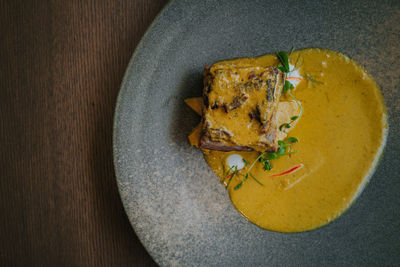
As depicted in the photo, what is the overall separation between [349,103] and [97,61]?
170cm

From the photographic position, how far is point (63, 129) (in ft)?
5.67

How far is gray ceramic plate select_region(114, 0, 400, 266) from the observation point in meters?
1.56

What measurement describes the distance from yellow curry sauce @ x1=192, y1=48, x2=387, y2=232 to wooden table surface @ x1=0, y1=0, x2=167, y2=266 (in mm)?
742

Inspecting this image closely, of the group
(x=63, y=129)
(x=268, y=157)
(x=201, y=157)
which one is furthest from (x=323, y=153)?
(x=63, y=129)

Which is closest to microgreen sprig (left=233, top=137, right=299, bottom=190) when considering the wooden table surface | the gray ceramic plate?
the gray ceramic plate

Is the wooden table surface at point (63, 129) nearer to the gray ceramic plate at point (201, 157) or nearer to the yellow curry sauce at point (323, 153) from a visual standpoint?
the gray ceramic plate at point (201, 157)

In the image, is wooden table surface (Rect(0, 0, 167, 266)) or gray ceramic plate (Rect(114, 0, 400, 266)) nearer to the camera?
gray ceramic plate (Rect(114, 0, 400, 266))

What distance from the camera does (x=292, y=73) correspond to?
5.54ft

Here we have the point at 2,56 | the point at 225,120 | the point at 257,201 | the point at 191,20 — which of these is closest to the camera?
the point at 225,120

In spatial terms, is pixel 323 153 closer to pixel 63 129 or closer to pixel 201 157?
pixel 201 157

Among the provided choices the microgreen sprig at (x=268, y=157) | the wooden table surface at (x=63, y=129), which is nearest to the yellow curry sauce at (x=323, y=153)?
the microgreen sprig at (x=268, y=157)

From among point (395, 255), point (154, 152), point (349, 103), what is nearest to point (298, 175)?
point (349, 103)

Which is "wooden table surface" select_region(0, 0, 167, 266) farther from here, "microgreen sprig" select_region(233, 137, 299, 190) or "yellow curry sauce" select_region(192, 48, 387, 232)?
"microgreen sprig" select_region(233, 137, 299, 190)

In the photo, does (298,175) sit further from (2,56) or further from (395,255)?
(2,56)
